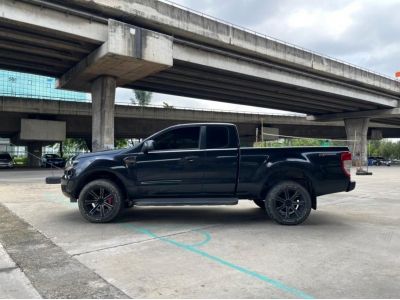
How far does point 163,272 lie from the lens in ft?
13.7

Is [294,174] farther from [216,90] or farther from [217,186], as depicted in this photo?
[216,90]

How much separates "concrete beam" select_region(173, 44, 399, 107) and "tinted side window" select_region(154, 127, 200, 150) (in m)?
17.7

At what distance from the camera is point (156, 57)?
2219 centimetres

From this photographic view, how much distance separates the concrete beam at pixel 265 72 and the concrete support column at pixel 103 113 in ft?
18.6

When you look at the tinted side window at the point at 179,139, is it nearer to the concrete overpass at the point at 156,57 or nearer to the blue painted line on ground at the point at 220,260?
the blue painted line on ground at the point at 220,260

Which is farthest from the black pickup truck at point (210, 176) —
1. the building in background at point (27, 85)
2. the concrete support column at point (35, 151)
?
the building in background at point (27, 85)

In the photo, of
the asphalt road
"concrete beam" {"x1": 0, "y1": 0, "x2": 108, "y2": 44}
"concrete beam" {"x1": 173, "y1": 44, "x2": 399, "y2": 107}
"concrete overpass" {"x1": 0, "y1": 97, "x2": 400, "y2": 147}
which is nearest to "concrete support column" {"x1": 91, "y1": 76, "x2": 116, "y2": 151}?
"concrete beam" {"x1": 0, "y1": 0, "x2": 108, "y2": 44}

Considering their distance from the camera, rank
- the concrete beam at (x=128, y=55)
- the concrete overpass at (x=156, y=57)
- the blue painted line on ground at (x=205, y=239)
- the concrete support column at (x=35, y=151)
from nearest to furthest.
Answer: the blue painted line on ground at (x=205, y=239) → the concrete overpass at (x=156, y=57) → the concrete beam at (x=128, y=55) → the concrete support column at (x=35, y=151)

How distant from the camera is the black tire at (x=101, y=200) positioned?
6.85m

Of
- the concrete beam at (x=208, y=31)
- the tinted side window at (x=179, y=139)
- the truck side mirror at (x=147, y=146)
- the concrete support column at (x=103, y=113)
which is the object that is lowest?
the truck side mirror at (x=147, y=146)

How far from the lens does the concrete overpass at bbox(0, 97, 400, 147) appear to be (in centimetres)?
3574

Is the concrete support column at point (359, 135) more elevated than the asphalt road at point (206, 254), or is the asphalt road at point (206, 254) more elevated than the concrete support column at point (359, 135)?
the concrete support column at point (359, 135)

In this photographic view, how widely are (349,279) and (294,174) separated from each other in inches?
124

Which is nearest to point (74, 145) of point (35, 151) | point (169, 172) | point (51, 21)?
point (35, 151)
